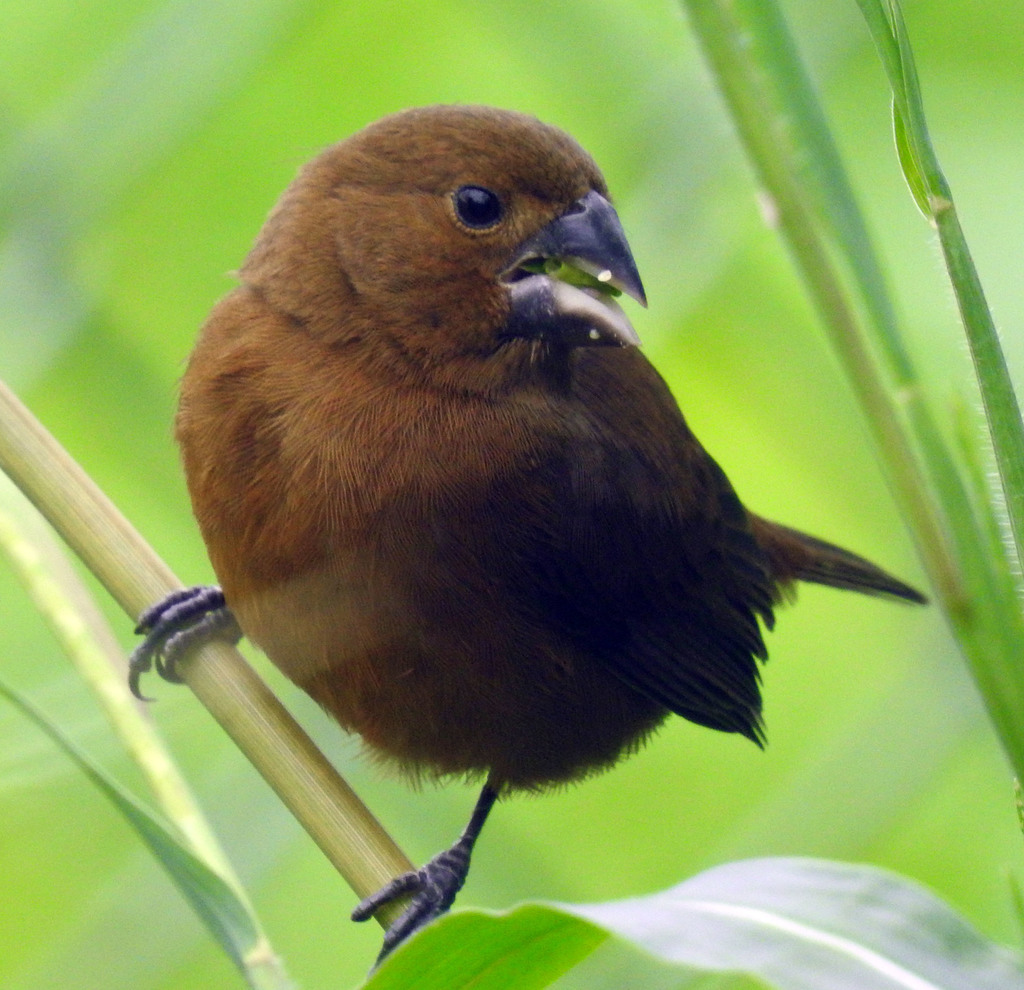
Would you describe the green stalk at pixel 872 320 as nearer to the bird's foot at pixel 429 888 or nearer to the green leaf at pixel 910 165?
the green leaf at pixel 910 165

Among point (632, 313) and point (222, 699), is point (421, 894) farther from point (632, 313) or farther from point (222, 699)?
point (632, 313)

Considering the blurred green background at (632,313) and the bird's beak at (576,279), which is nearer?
the blurred green background at (632,313)

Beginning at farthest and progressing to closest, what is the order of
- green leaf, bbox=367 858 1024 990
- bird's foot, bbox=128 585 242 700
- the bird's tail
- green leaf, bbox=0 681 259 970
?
the bird's tail
bird's foot, bbox=128 585 242 700
green leaf, bbox=0 681 259 970
green leaf, bbox=367 858 1024 990

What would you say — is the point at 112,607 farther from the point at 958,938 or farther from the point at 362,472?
the point at 958,938

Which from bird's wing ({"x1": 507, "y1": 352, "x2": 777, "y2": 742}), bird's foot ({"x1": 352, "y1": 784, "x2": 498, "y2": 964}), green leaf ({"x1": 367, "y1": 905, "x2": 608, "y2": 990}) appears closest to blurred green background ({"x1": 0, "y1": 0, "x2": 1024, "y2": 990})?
bird's foot ({"x1": 352, "y1": 784, "x2": 498, "y2": 964})

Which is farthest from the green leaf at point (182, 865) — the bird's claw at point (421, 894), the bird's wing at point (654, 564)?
the bird's wing at point (654, 564)

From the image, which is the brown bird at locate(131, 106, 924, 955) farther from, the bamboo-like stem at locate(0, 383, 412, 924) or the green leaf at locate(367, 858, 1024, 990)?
the green leaf at locate(367, 858, 1024, 990)
